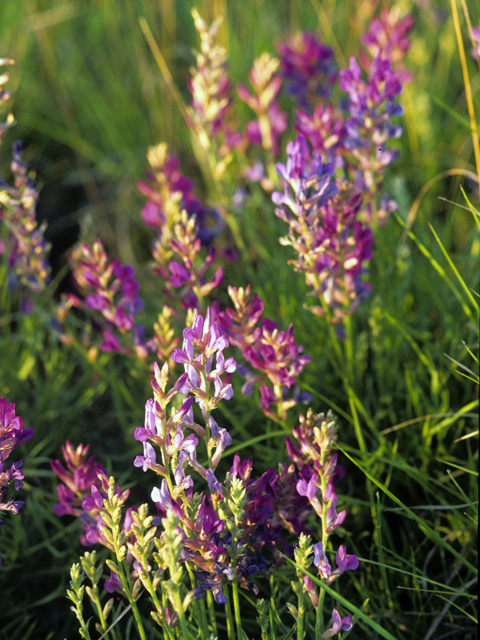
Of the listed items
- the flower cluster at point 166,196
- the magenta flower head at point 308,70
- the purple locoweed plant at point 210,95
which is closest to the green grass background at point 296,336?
the magenta flower head at point 308,70

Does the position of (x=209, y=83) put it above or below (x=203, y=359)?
above

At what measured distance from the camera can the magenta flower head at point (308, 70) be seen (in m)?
2.63

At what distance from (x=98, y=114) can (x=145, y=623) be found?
9.97ft

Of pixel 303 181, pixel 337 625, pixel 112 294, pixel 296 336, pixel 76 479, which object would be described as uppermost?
pixel 303 181

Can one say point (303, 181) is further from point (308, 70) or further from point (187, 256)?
point (308, 70)

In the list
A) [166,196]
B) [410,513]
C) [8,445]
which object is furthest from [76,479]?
[166,196]

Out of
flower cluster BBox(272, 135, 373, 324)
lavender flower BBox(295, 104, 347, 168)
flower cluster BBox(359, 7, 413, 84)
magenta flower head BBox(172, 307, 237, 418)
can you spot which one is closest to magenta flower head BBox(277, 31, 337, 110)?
flower cluster BBox(359, 7, 413, 84)

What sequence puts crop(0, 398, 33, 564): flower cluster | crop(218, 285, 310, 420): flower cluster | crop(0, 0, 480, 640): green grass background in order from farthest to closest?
crop(0, 0, 480, 640): green grass background < crop(218, 285, 310, 420): flower cluster < crop(0, 398, 33, 564): flower cluster

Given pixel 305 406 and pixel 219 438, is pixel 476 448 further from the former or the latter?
pixel 219 438

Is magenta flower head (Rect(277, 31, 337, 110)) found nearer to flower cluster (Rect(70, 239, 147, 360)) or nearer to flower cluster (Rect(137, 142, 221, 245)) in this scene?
flower cluster (Rect(137, 142, 221, 245))

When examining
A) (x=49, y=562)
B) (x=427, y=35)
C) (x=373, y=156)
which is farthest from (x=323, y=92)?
(x=49, y=562)

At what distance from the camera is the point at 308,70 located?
2.65m

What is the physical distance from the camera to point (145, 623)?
1627mm

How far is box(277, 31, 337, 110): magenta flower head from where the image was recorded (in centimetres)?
263
